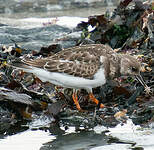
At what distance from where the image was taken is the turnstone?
5766 millimetres

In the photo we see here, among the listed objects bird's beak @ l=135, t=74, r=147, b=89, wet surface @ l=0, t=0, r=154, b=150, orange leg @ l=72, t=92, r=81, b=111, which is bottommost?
wet surface @ l=0, t=0, r=154, b=150

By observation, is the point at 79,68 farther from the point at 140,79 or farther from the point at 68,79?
the point at 140,79

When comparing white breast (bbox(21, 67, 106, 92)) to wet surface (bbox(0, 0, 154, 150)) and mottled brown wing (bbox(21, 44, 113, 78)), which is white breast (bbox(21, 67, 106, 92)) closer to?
mottled brown wing (bbox(21, 44, 113, 78))

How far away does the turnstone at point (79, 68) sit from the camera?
227 inches

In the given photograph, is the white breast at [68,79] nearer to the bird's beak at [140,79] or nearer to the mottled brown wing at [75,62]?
the mottled brown wing at [75,62]

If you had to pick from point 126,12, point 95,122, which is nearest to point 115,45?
point 126,12

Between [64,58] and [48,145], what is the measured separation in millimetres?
1374

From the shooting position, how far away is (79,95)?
21.0 feet

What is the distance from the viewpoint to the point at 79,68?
5832mm

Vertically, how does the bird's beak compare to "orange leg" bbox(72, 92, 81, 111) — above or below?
above

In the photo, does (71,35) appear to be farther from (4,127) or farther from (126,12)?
(4,127)

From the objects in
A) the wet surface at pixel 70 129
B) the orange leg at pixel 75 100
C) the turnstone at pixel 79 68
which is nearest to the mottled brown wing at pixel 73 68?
the turnstone at pixel 79 68

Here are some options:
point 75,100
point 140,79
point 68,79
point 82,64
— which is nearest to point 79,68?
point 82,64

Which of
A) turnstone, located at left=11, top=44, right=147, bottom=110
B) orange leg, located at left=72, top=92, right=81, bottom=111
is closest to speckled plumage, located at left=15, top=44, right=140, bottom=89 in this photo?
turnstone, located at left=11, top=44, right=147, bottom=110
